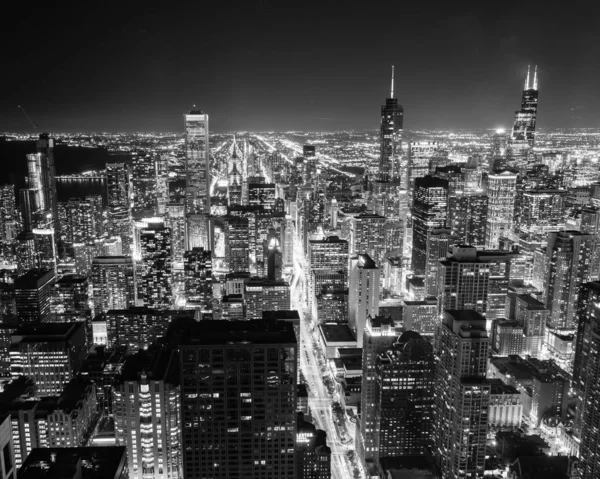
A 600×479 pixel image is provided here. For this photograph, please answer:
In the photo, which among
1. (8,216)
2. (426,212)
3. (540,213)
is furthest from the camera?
(540,213)

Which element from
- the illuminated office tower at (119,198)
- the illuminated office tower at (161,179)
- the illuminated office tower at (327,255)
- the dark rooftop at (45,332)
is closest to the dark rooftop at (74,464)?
the dark rooftop at (45,332)

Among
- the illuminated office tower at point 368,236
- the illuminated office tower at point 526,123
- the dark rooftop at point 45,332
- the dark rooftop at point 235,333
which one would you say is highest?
the illuminated office tower at point 526,123

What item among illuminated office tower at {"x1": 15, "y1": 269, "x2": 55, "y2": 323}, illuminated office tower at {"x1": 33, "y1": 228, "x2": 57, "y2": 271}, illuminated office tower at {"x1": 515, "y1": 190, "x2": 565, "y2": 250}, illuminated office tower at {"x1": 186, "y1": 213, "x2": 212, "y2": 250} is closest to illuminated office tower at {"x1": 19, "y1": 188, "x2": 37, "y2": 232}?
illuminated office tower at {"x1": 33, "y1": 228, "x2": 57, "y2": 271}

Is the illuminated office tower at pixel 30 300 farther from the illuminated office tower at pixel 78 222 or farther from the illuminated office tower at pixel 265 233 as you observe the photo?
the illuminated office tower at pixel 265 233

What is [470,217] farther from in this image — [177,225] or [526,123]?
[177,225]

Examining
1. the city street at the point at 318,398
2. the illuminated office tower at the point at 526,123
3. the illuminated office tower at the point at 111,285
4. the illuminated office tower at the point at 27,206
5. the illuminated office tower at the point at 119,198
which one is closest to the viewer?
the city street at the point at 318,398

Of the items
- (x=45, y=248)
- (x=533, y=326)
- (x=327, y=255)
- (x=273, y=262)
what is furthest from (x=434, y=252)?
(x=45, y=248)

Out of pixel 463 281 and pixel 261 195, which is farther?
pixel 261 195

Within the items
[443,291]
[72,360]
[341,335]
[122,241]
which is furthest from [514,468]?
[122,241]
